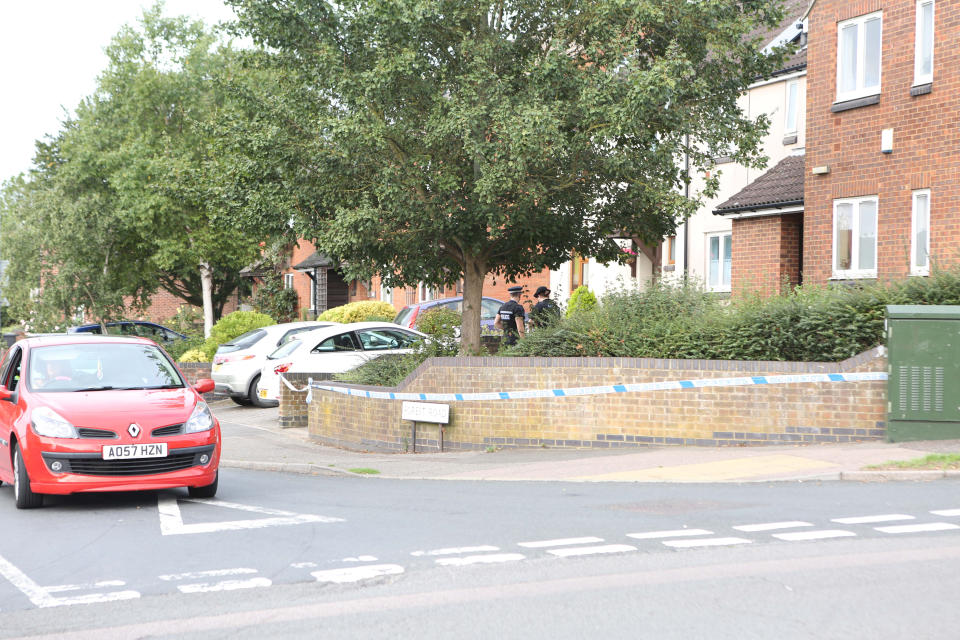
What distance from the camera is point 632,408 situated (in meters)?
13.6

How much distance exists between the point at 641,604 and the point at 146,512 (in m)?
5.43

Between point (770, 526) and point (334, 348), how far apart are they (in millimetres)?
13520

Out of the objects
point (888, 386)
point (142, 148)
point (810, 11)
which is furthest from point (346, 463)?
point (142, 148)

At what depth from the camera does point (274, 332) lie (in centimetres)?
2208

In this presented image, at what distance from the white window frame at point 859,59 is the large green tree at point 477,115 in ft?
12.0

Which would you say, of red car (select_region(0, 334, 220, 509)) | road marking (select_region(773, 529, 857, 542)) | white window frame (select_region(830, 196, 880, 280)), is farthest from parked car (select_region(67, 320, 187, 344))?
road marking (select_region(773, 529, 857, 542))

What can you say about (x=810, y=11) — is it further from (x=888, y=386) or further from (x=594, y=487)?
(x=594, y=487)

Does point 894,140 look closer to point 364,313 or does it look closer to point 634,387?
point 634,387

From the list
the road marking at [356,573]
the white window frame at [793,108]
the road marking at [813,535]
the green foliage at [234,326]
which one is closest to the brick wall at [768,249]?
the white window frame at [793,108]

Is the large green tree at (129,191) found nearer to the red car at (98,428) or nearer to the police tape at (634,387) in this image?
the police tape at (634,387)

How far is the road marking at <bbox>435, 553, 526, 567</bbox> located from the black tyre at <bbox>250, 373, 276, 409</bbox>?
1510cm

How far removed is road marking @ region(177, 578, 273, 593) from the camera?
6.43 m

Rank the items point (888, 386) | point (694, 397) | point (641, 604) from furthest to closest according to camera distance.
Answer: point (694, 397), point (888, 386), point (641, 604)

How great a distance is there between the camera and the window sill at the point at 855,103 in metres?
17.9
